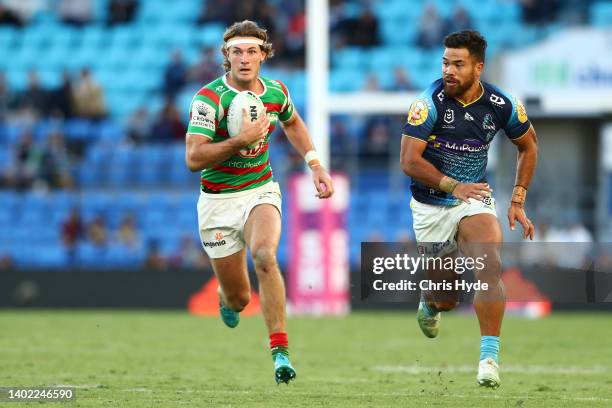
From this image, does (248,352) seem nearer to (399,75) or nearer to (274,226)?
(274,226)

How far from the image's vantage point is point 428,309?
985cm

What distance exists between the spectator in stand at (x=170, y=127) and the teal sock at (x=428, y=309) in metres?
14.5

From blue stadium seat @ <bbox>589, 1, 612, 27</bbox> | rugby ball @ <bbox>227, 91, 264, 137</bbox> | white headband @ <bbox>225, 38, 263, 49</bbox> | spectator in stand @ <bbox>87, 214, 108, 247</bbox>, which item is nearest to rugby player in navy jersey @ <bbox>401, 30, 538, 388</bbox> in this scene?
rugby ball @ <bbox>227, 91, 264, 137</bbox>

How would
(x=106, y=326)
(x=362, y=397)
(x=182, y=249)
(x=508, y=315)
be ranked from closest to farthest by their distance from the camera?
1. (x=362, y=397)
2. (x=106, y=326)
3. (x=508, y=315)
4. (x=182, y=249)

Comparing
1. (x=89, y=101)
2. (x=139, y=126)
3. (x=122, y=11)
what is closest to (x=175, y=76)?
(x=139, y=126)

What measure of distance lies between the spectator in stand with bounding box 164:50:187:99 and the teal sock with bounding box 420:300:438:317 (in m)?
16.1

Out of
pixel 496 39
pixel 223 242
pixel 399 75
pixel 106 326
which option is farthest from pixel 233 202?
pixel 496 39

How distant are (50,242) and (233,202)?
576 inches

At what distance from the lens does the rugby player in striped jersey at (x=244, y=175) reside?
8.71 meters

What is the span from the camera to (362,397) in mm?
8805

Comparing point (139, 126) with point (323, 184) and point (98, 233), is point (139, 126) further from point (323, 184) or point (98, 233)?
point (323, 184)

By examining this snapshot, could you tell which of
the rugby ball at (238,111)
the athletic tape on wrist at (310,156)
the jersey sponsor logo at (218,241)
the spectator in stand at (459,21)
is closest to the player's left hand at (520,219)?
the athletic tape on wrist at (310,156)

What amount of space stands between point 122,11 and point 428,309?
19.3m

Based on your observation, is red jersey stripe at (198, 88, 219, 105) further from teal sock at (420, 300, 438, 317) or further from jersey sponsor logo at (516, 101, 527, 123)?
teal sock at (420, 300, 438, 317)
